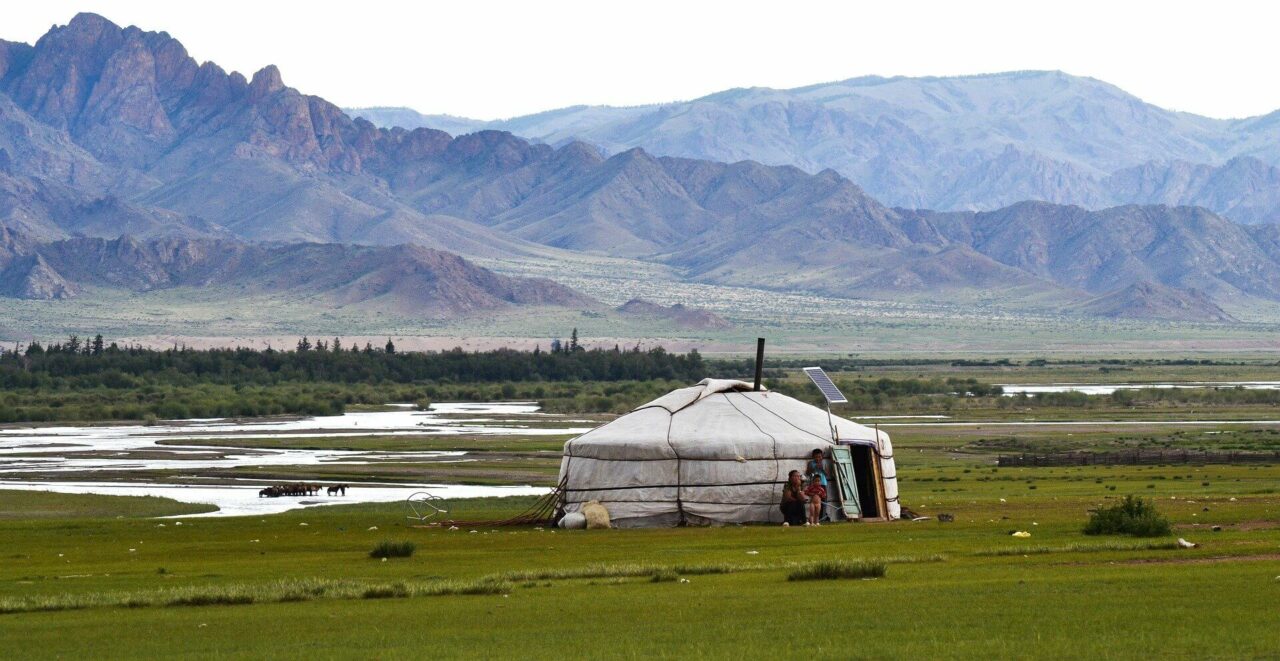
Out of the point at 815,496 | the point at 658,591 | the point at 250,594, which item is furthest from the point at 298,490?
the point at 658,591

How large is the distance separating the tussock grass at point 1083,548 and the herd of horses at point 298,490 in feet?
82.8

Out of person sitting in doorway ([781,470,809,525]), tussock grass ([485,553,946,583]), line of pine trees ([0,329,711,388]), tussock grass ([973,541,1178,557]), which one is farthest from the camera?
line of pine trees ([0,329,711,388])

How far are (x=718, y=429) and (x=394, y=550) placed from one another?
8.49 meters

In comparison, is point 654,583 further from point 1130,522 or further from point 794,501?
point 794,501

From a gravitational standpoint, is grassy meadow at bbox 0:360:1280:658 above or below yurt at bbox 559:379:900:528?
below

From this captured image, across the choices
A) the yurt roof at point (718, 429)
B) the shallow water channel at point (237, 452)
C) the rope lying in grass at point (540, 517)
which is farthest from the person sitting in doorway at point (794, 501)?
the shallow water channel at point (237, 452)

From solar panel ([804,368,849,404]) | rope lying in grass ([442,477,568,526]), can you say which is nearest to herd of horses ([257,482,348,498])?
rope lying in grass ([442,477,568,526])

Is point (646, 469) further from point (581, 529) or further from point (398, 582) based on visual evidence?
point (398, 582)

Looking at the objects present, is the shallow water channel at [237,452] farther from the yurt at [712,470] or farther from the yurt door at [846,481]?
the yurt door at [846,481]

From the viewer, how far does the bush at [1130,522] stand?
27141 mm

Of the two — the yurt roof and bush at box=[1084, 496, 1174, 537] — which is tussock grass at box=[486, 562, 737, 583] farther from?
the yurt roof

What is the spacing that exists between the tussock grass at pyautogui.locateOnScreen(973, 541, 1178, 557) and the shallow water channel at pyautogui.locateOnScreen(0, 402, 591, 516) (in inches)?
835

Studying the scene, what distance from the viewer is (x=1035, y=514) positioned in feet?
111

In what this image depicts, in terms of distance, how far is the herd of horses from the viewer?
47.2 metres
